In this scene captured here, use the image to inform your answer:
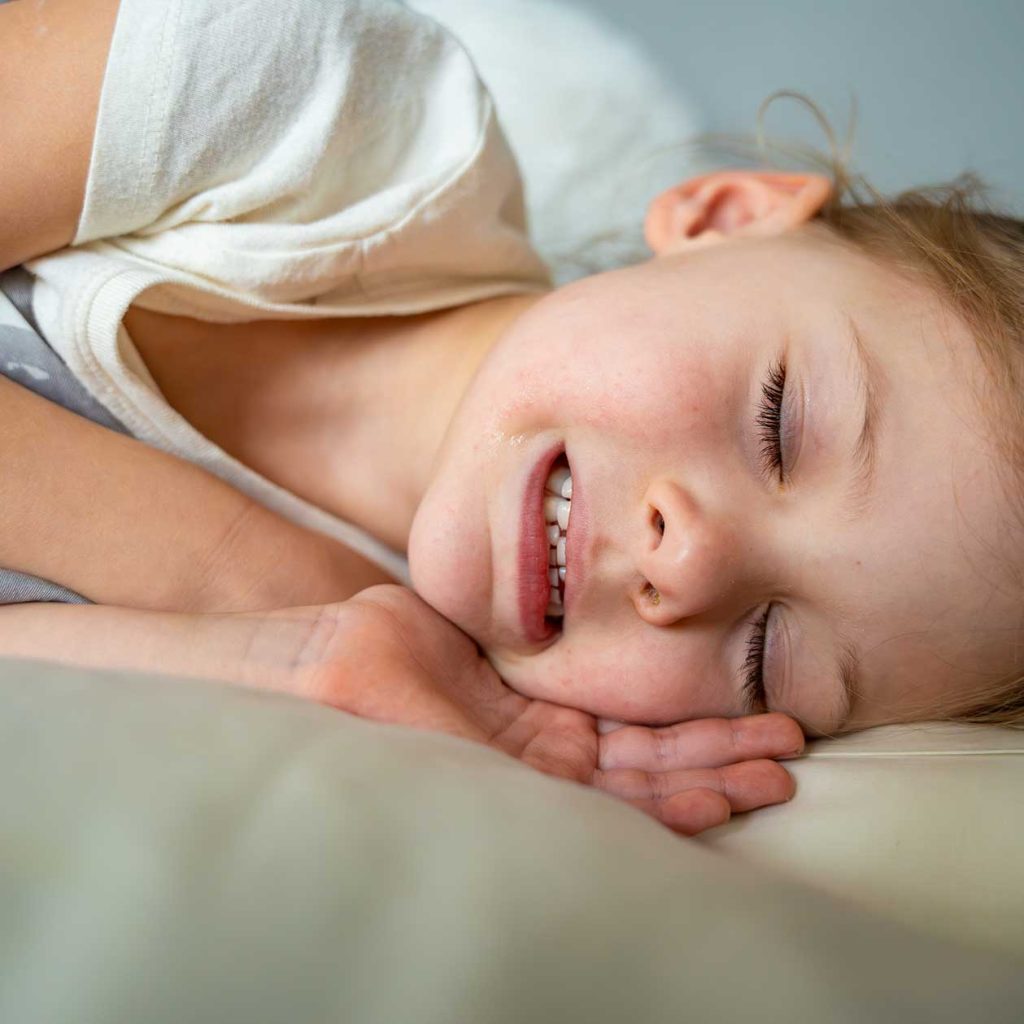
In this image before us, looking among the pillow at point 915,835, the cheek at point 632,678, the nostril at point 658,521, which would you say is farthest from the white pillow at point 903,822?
the nostril at point 658,521

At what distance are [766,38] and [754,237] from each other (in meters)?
0.64

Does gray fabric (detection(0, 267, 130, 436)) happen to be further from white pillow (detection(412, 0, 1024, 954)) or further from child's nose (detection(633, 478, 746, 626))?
white pillow (detection(412, 0, 1024, 954))

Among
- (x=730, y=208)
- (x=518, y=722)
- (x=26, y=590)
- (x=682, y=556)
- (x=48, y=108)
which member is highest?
(x=48, y=108)

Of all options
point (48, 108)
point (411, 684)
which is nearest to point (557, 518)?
point (411, 684)

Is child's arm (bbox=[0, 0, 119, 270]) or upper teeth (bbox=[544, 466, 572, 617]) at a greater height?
child's arm (bbox=[0, 0, 119, 270])

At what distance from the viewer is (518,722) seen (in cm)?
Result: 83

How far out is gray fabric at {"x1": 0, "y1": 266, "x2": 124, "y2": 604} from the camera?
887mm

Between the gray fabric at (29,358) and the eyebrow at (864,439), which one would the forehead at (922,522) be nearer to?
the eyebrow at (864,439)

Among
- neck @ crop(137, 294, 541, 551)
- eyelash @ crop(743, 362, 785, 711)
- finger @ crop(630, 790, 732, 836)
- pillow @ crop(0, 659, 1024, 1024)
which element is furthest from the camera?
neck @ crop(137, 294, 541, 551)

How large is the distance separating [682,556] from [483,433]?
22 centimetres

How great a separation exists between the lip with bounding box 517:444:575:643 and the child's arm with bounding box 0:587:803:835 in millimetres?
86

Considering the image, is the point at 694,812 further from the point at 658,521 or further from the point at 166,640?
the point at 166,640

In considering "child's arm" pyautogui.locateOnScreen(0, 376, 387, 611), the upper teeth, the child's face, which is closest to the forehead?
the child's face

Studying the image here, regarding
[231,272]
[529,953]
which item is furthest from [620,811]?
Answer: [231,272]
